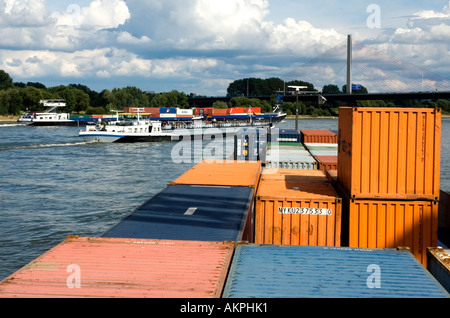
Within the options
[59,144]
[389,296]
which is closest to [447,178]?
[389,296]

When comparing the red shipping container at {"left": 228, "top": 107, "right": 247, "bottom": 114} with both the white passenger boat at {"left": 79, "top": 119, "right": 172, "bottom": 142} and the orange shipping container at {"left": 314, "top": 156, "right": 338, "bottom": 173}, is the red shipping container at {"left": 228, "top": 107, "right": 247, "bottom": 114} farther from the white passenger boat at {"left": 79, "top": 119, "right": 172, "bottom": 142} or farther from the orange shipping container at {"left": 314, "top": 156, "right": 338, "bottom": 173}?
the orange shipping container at {"left": 314, "top": 156, "right": 338, "bottom": 173}

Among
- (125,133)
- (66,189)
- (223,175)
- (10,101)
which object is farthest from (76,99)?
(223,175)

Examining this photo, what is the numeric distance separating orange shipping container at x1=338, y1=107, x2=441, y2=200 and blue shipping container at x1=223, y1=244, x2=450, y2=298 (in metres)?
3.29

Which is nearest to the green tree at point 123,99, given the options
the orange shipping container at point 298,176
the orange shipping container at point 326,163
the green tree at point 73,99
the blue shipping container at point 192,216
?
the green tree at point 73,99

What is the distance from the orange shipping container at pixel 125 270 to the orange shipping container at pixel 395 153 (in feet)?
16.5

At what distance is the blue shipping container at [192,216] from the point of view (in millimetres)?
11641

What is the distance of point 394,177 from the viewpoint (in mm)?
12820

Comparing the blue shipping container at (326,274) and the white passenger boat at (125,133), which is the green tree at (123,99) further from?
the blue shipping container at (326,274)

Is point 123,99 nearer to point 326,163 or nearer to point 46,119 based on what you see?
point 46,119

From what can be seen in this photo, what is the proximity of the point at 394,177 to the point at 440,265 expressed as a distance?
3433 mm

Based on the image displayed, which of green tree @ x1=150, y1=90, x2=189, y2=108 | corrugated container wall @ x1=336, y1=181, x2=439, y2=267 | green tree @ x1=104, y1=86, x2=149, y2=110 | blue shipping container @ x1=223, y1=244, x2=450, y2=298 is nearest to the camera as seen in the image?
blue shipping container @ x1=223, y1=244, x2=450, y2=298

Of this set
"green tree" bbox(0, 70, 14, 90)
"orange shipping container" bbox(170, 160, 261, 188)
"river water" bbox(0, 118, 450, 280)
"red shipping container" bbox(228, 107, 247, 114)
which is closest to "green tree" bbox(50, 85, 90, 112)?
"green tree" bbox(0, 70, 14, 90)

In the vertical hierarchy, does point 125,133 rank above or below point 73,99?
below

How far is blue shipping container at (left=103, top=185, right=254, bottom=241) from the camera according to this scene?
11.6 meters
